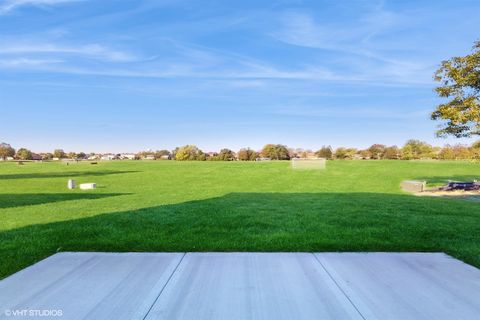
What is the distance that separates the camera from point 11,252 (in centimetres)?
451

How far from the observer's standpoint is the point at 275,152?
79.1 metres

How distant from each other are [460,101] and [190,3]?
11683mm

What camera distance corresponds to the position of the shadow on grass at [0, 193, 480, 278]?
4.72 metres

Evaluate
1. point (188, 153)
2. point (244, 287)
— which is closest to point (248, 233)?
point (244, 287)

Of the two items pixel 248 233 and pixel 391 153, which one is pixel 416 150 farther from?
pixel 248 233

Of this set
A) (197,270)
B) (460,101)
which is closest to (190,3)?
(460,101)

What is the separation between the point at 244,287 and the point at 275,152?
7650cm

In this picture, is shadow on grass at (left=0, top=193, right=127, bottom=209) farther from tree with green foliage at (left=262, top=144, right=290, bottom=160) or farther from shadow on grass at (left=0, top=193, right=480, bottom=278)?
tree with green foliage at (left=262, top=144, right=290, bottom=160)

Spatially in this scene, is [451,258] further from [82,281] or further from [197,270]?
[82,281]

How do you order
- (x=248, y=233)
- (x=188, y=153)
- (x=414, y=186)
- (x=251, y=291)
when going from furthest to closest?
1. (x=188, y=153)
2. (x=414, y=186)
3. (x=248, y=233)
4. (x=251, y=291)

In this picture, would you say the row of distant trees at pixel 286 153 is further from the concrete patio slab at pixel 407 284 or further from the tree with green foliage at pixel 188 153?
the concrete patio slab at pixel 407 284

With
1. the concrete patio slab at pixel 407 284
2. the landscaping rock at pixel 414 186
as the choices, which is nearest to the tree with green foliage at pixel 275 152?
the landscaping rock at pixel 414 186

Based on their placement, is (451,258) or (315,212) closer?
(451,258)

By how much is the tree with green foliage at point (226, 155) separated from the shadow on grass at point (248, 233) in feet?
210
